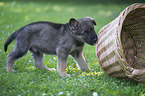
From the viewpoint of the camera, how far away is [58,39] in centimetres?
443

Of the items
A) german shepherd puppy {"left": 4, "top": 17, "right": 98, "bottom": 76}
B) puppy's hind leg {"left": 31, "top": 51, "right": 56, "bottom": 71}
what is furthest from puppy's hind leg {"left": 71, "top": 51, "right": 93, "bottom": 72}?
puppy's hind leg {"left": 31, "top": 51, "right": 56, "bottom": 71}

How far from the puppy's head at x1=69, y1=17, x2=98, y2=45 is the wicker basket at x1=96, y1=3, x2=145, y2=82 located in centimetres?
18

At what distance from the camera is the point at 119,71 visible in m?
3.50

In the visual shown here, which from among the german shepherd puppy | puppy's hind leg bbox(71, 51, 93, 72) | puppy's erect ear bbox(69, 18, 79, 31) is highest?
puppy's erect ear bbox(69, 18, 79, 31)

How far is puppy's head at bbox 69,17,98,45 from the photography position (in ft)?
13.5

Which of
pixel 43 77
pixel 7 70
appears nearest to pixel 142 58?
pixel 43 77

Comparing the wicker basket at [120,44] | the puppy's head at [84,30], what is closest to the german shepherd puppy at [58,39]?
the puppy's head at [84,30]

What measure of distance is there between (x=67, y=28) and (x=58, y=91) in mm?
1635

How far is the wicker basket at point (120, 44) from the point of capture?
3.26 meters

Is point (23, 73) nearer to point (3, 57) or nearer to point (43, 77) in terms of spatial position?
point (43, 77)

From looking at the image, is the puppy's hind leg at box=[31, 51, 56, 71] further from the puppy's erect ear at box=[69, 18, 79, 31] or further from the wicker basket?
the wicker basket

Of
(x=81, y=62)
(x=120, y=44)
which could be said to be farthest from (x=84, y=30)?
(x=120, y=44)

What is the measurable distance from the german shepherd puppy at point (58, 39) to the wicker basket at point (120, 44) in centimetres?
37

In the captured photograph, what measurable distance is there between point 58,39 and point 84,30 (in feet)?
2.13
